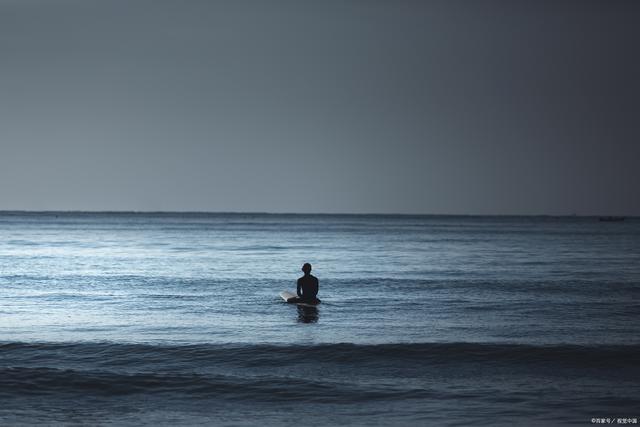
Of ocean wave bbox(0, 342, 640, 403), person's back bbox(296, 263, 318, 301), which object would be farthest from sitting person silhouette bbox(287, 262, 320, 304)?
ocean wave bbox(0, 342, 640, 403)

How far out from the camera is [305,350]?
18.1 meters

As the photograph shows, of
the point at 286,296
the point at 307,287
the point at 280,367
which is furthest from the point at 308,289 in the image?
the point at 280,367

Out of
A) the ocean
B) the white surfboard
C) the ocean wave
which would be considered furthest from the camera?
the white surfboard

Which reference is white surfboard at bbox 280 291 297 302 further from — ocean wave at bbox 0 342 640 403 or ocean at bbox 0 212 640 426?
ocean wave at bbox 0 342 640 403

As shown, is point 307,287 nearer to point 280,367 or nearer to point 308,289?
point 308,289

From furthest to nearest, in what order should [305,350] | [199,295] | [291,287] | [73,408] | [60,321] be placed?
[291,287]
[199,295]
[60,321]
[305,350]
[73,408]

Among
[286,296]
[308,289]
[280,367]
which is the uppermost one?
[308,289]

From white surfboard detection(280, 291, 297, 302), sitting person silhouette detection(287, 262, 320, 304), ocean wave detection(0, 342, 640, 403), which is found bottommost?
ocean wave detection(0, 342, 640, 403)

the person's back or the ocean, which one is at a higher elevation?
the person's back

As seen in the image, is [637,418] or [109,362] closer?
[637,418]

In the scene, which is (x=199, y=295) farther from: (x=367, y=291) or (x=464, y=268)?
(x=464, y=268)

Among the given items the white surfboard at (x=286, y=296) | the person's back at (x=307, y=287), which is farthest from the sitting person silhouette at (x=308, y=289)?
the white surfboard at (x=286, y=296)

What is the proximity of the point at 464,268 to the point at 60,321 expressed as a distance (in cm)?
2886


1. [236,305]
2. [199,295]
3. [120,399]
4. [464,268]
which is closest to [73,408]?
[120,399]
